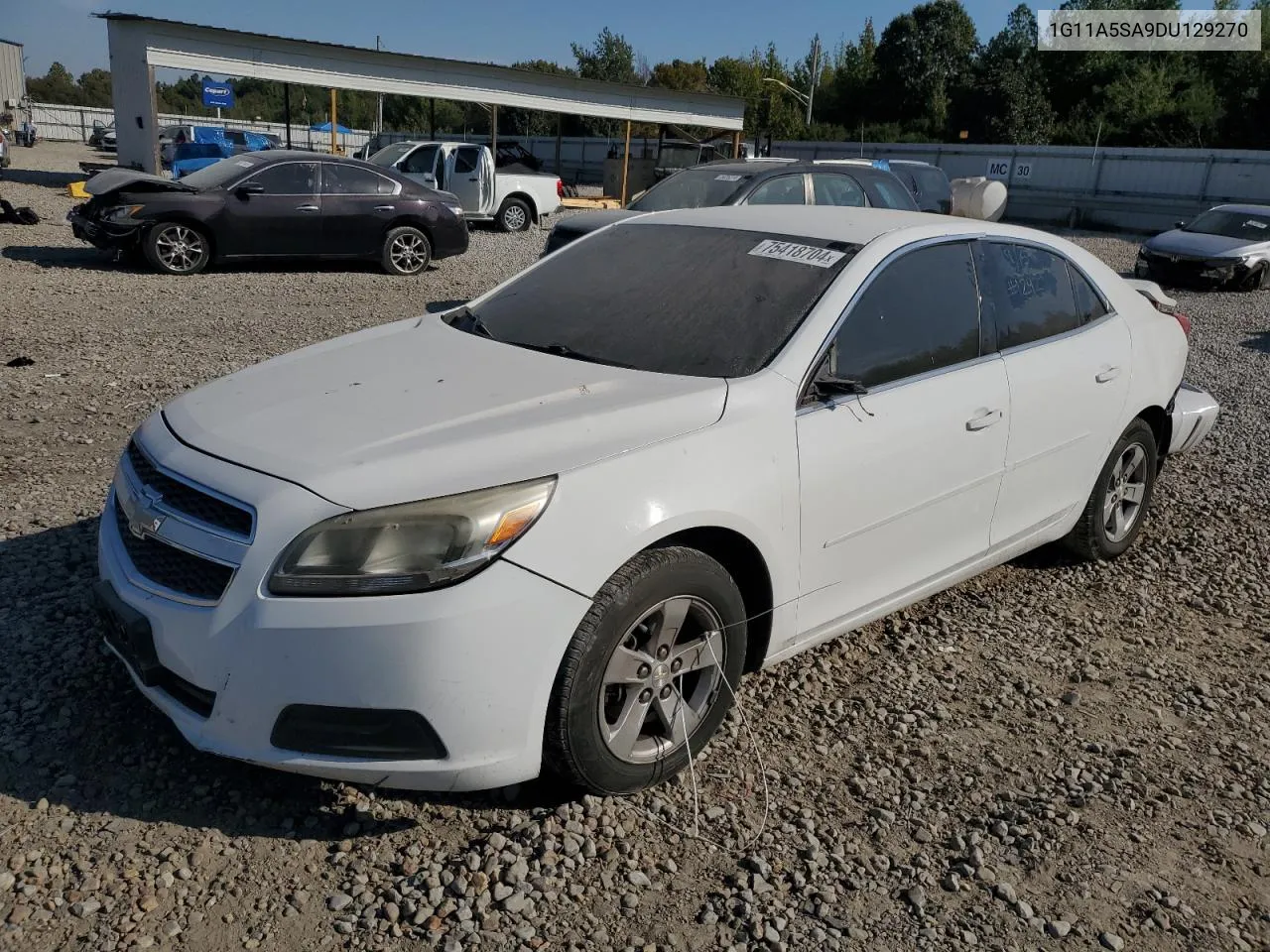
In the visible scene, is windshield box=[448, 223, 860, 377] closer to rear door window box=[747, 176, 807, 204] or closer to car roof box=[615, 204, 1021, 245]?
car roof box=[615, 204, 1021, 245]

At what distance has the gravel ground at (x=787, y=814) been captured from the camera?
99.0 inches

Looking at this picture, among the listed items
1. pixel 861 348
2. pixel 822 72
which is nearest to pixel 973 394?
pixel 861 348

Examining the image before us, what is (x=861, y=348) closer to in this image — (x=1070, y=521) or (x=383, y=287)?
(x=1070, y=521)

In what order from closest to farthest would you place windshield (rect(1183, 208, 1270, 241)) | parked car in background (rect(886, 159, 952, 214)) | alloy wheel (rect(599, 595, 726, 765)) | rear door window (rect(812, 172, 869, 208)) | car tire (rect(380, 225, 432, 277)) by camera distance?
1. alloy wheel (rect(599, 595, 726, 765))
2. rear door window (rect(812, 172, 869, 208))
3. car tire (rect(380, 225, 432, 277))
4. parked car in background (rect(886, 159, 952, 214))
5. windshield (rect(1183, 208, 1270, 241))

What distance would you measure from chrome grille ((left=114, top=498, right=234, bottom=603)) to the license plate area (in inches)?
4.1

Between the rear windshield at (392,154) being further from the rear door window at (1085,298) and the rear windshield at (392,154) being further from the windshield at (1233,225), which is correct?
the rear door window at (1085,298)

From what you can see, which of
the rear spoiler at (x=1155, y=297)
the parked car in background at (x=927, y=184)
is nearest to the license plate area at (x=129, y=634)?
the rear spoiler at (x=1155, y=297)

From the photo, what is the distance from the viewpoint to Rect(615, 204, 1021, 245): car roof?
3.82m

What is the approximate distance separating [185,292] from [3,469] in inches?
244

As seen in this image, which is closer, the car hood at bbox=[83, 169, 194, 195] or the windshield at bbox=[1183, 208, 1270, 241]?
the car hood at bbox=[83, 169, 194, 195]

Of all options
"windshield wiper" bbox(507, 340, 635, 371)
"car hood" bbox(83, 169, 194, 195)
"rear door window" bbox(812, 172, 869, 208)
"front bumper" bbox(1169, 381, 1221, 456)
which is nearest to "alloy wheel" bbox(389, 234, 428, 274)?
"car hood" bbox(83, 169, 194, 195)

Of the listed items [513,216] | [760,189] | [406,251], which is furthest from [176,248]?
[513,216]

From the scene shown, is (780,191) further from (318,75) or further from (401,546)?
(318,75)

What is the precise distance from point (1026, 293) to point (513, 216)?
54.1 feet
